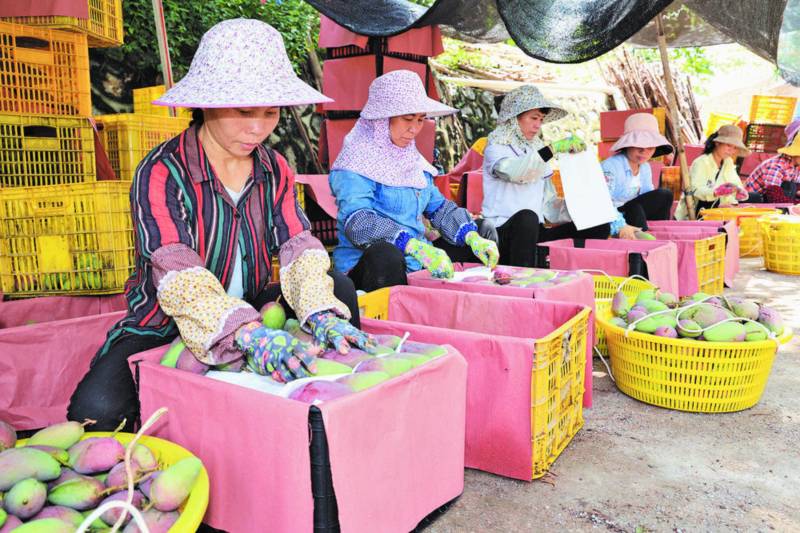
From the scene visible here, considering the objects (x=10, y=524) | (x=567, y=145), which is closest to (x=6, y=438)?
(x=10, y=524)

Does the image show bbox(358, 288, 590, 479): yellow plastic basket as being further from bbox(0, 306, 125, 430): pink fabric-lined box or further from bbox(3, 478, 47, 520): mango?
bbox(0, 306, 125, 430): pink fabric-lined box

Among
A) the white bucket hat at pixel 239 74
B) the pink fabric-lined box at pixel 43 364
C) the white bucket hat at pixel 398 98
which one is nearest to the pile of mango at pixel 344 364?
the white bucket hat at pixel 239 74

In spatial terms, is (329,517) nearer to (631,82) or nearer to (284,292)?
(284,292)

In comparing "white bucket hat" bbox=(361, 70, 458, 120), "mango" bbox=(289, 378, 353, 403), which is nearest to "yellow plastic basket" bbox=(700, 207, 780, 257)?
"white bucket hat" bbox=(361, 70, 458, 120)

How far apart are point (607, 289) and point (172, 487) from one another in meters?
2.56

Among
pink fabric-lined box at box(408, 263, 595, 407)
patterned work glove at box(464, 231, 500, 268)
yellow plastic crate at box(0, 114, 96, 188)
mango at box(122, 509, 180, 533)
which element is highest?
yellow plastic crate at box(0, 114, 96, 188)

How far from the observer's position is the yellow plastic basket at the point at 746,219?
5.58 metres

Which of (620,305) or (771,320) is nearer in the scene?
(771,320)

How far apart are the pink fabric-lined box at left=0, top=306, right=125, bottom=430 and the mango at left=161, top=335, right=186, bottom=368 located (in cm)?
71

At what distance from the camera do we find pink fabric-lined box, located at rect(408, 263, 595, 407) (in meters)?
2.44

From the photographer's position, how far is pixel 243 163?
Answer: 1.84 metres

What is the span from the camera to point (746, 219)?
601cm

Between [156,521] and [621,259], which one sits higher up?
[621,259]

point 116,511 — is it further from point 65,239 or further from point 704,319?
point 704,319
